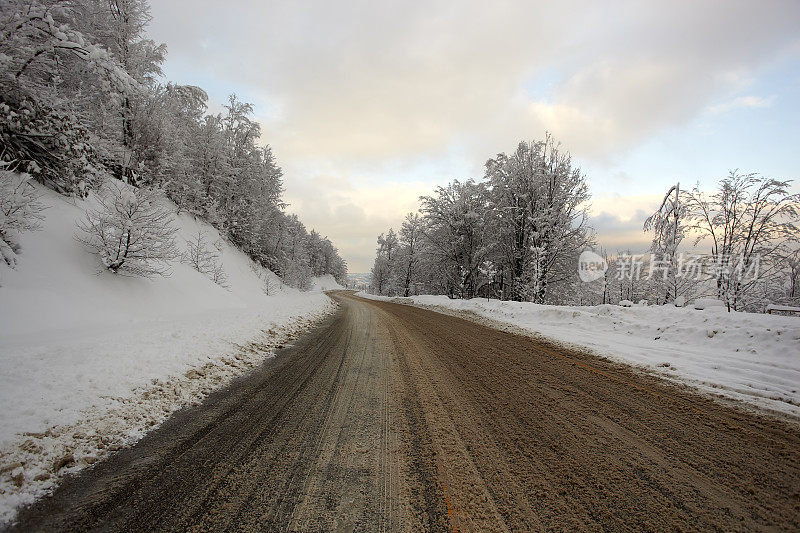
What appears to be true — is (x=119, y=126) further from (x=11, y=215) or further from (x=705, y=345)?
(x=705, y=345)

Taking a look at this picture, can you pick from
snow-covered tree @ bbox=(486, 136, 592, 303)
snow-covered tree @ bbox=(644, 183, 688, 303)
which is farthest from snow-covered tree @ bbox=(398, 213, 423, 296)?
snow-covered tree @ bbox=(644, 183, 688, 303)

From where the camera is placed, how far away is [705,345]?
7.15 meters

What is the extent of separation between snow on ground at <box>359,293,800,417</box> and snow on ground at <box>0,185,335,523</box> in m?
7.87

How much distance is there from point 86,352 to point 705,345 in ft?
40.6

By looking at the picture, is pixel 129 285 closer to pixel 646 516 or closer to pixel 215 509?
pixel 215 509

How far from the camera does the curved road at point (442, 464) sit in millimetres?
1899

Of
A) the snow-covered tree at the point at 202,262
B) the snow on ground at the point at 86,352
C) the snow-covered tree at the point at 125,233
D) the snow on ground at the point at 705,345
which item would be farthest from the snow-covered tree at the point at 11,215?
the snow on ground at the point at 705,345

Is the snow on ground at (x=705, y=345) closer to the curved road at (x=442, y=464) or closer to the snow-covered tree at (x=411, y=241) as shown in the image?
the curved road at (x=442, y=464)

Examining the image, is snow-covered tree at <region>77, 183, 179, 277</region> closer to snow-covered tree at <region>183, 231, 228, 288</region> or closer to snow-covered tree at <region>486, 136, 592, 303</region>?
snow-covered tree at <region>183, 231, 228, 288</region>

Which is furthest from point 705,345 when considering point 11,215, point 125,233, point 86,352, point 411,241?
point 411,241

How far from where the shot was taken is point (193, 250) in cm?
1345

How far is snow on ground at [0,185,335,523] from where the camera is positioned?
241cm

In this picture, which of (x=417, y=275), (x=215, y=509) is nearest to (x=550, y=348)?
(x=215, y=509)

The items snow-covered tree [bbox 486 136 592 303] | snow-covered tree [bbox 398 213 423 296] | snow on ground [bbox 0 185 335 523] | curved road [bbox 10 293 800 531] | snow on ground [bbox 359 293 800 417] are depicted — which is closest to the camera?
curved road [bbox 10 293 800 531]
